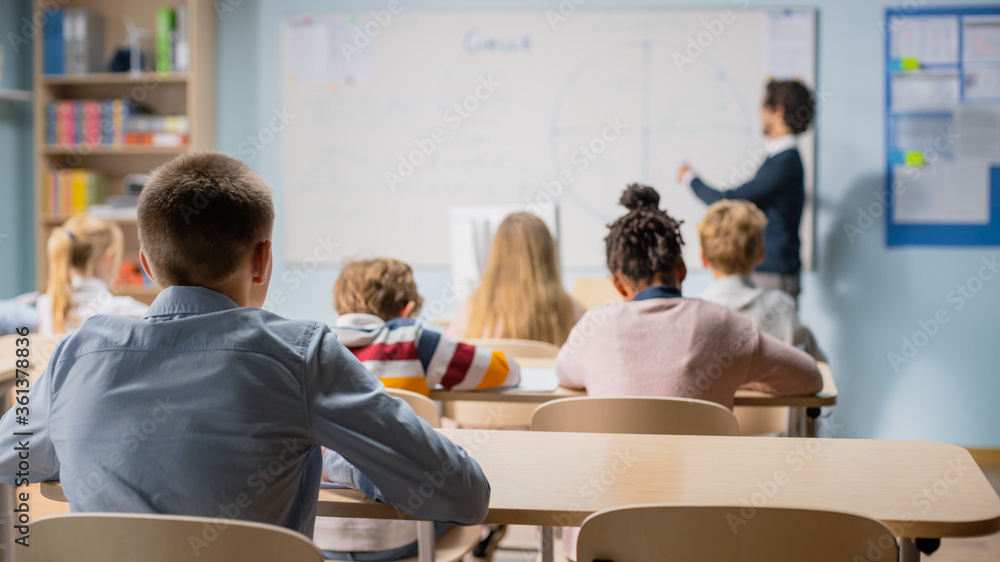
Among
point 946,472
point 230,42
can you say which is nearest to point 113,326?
point 946,472

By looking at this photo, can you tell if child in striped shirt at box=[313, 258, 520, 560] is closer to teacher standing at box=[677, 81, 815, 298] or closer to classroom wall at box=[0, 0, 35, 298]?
teacher standing at box=[677, 81, 815, 298]

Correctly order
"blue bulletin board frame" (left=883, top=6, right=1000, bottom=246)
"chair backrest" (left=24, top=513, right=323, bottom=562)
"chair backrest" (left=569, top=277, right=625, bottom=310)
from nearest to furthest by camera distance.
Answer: "chair backrest" (left=24, top=513, right=323, bottom=562) < "chair backrest" (left=569, top=277, right=625, bottom=310) < "blue bulletin board frame" (left=883, top=6, right=1000, bottom=246)

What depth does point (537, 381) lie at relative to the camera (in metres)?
2.01

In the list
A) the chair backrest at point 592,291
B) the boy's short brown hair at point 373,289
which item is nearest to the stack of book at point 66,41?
the chair backrest at point 592,291

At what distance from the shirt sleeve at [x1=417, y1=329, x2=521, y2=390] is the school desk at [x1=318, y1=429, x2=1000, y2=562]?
537 millimetres

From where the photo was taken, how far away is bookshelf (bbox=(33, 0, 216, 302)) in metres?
4.10

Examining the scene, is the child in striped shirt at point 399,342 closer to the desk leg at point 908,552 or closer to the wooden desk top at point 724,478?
the wooden desk top at point 724,478

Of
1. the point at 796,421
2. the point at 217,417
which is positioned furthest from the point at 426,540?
the point at 796,421

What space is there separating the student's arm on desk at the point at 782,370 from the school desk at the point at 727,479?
0.47 metres

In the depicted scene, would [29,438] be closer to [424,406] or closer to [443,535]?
[424,406]

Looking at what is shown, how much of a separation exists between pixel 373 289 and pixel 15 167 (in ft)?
10.8

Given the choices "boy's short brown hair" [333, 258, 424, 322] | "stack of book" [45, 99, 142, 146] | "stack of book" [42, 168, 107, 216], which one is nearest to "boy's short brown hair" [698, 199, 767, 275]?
"boy's short brown hair" [333, 258, 424, 322]

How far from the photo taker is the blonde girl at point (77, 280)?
9.30 feet

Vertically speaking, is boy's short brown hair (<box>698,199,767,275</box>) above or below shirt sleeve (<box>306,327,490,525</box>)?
above
